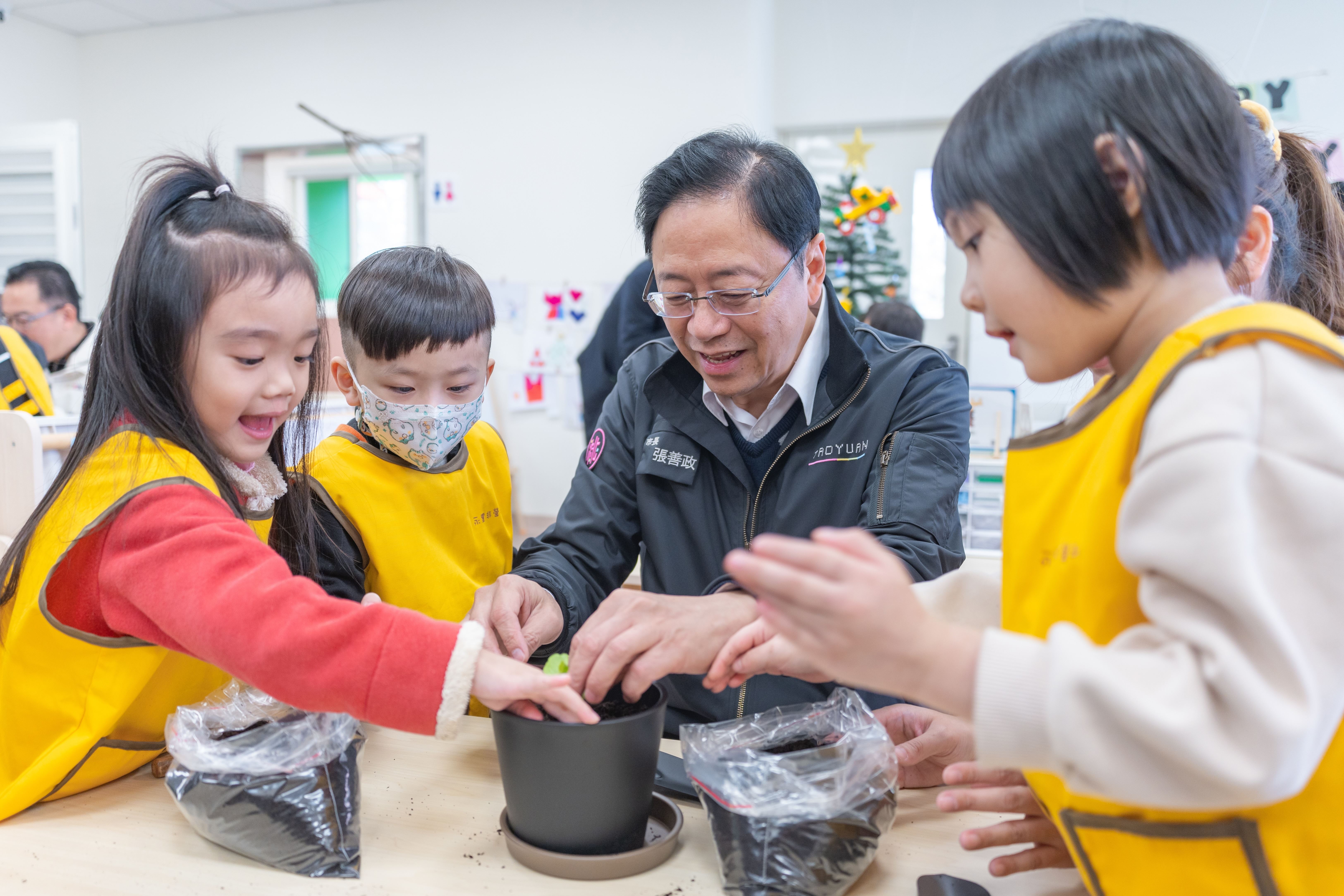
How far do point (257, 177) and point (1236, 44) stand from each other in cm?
534

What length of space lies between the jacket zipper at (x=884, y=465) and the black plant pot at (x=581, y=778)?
0.55 metres

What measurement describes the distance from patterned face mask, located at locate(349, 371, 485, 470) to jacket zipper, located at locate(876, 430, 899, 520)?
2.04ft

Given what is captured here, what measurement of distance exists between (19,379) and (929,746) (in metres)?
3.65

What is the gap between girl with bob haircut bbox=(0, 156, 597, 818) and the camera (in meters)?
0.80

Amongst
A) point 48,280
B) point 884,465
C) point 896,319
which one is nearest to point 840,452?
point 884,465

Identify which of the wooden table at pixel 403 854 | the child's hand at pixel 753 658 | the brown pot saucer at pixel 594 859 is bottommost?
the wooden table at pixel 403 854

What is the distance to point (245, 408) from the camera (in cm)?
102

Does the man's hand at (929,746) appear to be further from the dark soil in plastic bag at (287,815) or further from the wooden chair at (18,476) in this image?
the wooden chair at (18,476)

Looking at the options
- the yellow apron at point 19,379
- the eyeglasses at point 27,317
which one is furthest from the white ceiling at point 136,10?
the yellow apron at point 19,379

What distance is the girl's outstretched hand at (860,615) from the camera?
55cm

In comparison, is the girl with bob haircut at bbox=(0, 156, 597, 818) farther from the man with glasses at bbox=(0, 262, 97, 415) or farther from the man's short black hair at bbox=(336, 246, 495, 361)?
the man with glasses at bbox=(0, 262, 97, 415)

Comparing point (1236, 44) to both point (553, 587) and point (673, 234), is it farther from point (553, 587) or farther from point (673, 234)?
point (553, 587)

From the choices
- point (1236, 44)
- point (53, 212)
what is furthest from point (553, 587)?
point (53, 212)

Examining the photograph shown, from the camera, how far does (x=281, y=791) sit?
788mm
